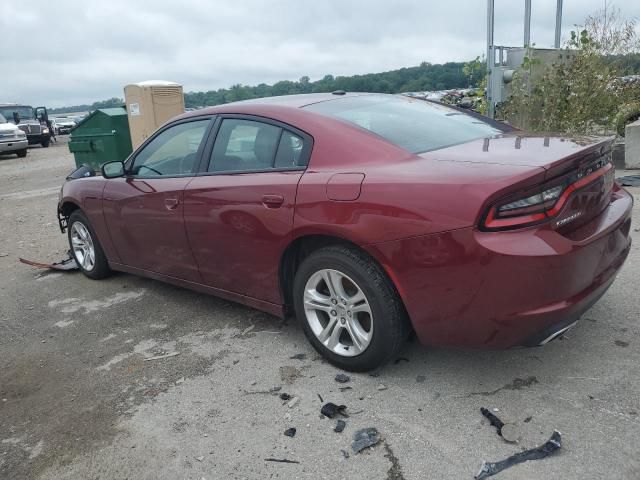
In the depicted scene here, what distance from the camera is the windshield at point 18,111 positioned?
27266 millimetres

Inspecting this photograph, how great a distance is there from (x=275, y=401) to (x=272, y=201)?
111cm

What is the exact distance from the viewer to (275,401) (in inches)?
119

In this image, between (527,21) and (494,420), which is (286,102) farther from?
(527,21)

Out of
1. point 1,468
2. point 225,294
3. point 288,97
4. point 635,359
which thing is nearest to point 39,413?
point 1,468

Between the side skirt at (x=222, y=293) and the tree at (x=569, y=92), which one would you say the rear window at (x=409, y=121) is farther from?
the tree at (x=569, y=92)

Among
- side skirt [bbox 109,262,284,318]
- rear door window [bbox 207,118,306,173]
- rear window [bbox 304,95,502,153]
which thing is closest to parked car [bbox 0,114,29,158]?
side skirt [bbox 109,262,284,318]

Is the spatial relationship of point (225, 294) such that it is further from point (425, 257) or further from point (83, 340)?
point (425, 257)

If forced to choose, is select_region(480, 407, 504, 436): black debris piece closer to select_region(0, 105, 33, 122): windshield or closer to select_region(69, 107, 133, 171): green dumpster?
select_region(69, 107, 133, 171): green dumpster

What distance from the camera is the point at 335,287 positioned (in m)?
3.15

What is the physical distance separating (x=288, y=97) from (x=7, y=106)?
2823 cm

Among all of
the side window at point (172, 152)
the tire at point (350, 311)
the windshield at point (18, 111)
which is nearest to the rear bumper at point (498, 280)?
the tire at point (350, 311)

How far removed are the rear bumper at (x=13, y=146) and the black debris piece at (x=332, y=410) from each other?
21.3 m

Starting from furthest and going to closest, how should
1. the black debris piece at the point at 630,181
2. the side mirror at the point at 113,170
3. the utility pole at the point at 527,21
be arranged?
the utility pole at the point at 527,21 < the black debris piece at the point at 630,181 < the side mirror at the point at 113,170

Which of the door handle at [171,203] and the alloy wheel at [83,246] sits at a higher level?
the door handle at [171,203]
